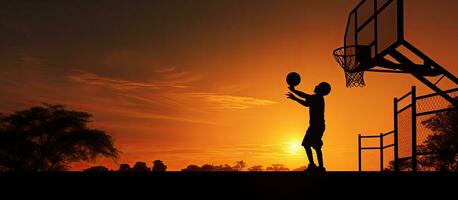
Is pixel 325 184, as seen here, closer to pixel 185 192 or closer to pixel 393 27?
pixel 185 192

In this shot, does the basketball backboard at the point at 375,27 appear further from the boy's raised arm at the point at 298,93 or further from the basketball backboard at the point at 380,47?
the boy's raised arm at the point at 298,93

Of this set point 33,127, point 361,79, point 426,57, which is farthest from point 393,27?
point 33,127

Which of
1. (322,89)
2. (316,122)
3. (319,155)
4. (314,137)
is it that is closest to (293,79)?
(322,89)

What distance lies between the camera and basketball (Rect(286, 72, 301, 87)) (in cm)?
1167

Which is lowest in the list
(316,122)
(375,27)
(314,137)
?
(314,137)

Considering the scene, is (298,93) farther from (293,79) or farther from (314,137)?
(314,137)

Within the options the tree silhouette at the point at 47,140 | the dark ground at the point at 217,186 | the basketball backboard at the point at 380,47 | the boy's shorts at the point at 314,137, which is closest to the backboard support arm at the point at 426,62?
the basketball backboard at the point at 380,47

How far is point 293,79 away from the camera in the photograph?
1177 cm

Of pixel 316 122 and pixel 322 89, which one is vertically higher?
pixel 322 89

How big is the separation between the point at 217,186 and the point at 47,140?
43408mm

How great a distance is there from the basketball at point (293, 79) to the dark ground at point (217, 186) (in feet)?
14.9

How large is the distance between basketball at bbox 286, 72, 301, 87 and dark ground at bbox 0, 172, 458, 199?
4.55 meters

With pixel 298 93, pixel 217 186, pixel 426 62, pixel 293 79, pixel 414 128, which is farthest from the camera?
pixel 426 62

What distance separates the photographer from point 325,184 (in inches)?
276
